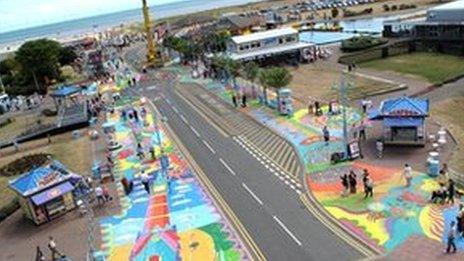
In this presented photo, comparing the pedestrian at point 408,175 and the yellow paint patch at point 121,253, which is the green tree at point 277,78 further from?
the yellow paint patch at point 121,253

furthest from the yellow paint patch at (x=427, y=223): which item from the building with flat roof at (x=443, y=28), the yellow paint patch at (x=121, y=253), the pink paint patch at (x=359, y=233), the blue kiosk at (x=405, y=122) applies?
the building with flat roof at (x=443, y=28)

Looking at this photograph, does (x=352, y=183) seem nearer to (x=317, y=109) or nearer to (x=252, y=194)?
(x=252, y=194)

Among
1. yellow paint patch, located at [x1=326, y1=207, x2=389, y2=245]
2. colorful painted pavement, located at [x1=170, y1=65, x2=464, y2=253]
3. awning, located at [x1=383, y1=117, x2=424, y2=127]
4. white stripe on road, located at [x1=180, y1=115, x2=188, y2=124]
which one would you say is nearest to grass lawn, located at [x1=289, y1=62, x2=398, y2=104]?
white stripe on road, located at [x1=180, y1=115, x2=188, y2=124]

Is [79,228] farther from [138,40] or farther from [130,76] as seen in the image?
[138,40]

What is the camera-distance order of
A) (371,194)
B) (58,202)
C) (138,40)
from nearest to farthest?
(371,194) < (58,202) < (138,40)

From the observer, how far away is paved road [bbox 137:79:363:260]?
1201 inches

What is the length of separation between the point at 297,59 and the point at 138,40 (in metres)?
96.5

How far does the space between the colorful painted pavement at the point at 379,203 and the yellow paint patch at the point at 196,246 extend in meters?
8.22

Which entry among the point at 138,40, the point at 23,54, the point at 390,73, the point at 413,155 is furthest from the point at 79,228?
the point at 138,40

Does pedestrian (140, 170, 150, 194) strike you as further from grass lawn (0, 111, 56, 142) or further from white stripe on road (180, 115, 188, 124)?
grass lawn (0, 111, 56, 142)

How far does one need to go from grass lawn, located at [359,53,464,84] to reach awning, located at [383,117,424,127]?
21.8 meters

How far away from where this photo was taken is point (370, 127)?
5019 centimetres

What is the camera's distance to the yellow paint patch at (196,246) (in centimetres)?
3145

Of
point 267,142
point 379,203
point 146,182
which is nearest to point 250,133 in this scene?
point 267,142
